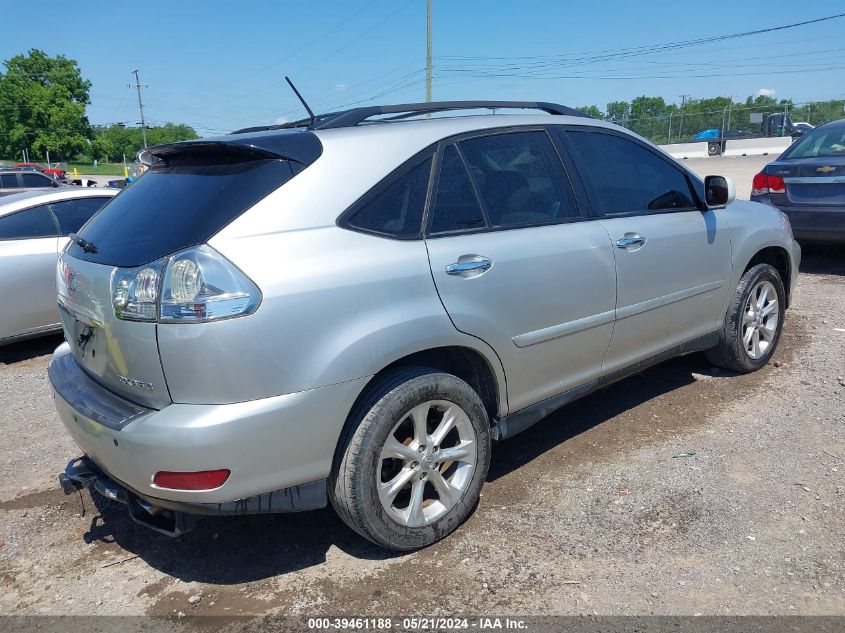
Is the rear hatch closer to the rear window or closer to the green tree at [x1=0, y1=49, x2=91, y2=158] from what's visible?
the rear window

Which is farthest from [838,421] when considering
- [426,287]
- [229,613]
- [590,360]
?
[229,613]

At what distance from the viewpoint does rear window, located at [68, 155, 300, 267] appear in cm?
255

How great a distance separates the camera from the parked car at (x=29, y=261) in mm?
5992

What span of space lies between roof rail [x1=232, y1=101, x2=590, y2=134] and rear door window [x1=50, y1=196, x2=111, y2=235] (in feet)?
12.3

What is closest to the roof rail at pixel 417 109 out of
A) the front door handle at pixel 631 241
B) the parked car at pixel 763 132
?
the front door handle at pixel 631 241

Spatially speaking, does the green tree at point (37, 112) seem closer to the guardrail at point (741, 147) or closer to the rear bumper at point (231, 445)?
the guardrail at point (741, 147)

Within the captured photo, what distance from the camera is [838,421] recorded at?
164 inches

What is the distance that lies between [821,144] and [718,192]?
4.57 m

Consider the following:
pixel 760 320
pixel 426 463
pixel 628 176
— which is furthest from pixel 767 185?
pixel 426 463

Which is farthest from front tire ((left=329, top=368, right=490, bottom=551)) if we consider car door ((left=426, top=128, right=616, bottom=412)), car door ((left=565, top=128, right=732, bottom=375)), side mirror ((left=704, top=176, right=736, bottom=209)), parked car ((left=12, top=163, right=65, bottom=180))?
parked car ((left=12, top=163, right=65, bottom=180))

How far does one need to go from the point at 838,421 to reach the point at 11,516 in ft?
15.1

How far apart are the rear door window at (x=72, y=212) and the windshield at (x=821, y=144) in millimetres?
7621

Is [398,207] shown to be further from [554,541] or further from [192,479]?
[554,541]

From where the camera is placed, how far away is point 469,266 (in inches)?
118
